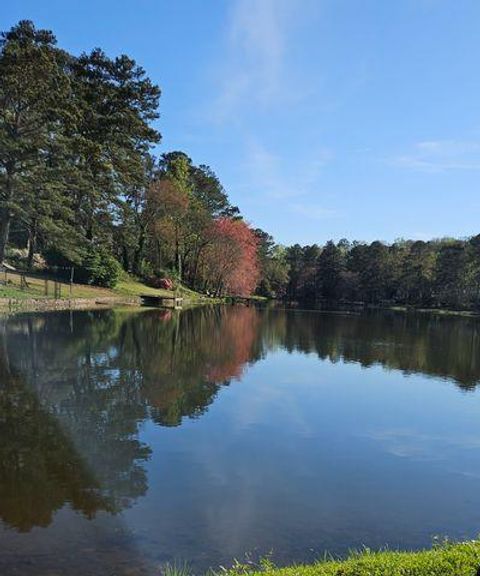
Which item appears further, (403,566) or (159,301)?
(159,301)

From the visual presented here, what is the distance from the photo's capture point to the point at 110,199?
4416 centimetres

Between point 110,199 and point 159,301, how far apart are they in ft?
31.4

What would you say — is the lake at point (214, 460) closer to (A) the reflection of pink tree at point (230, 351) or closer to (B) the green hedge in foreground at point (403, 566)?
(A) the reflection of pink tree at point (230, 351)

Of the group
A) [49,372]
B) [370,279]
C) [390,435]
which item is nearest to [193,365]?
[49,372]

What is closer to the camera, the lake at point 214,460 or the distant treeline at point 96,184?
the lake at point 214,460

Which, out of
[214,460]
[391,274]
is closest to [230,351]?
[214,460]

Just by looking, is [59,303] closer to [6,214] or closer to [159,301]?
[6,214]

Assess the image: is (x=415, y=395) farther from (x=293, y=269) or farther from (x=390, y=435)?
(x=293, y=269)

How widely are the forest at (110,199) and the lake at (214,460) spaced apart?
17.1 m

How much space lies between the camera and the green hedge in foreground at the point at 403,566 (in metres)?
4.32

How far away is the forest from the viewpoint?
104 feet

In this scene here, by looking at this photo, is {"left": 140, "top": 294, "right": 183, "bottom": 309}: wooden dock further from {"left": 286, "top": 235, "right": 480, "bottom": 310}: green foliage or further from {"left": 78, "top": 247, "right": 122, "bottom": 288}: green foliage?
{"left": 286, "top": 235, "right": 480, "bottom": 310}: green foliage

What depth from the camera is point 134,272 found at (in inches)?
2238

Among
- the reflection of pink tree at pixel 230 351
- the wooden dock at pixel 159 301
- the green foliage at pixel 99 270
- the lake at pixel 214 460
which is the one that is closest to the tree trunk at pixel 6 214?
the green foliage at pixel 99 270
